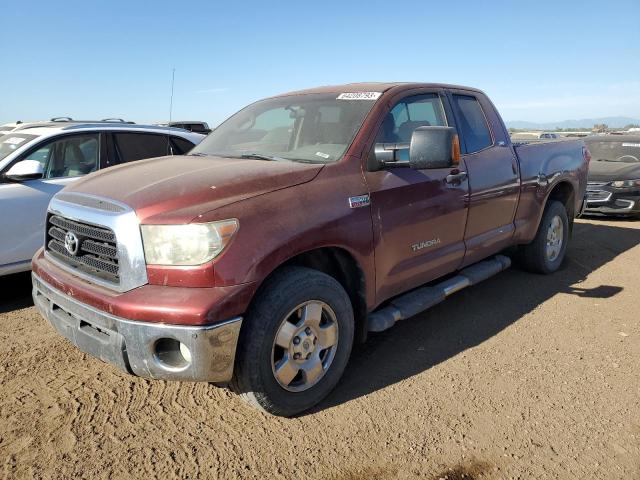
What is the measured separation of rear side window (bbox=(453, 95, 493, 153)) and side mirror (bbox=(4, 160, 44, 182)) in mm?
3792

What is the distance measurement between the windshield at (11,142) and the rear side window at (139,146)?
82 cm

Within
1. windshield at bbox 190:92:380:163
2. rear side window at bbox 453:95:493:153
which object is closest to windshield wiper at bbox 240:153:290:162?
windshield at bbox 190:92:380:163

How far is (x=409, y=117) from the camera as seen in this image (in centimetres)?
359

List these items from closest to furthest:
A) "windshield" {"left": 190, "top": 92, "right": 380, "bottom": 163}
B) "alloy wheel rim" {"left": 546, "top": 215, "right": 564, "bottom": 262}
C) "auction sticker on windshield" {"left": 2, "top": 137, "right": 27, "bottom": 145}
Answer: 1. "windshield" {"left": 190, "top": 92, "right": 380, "bottom": 163}
2. "auction sticker on windshield" {"left": 2, "top": 137, "right": 27, "bottom": 145}
3. "alloy wheel rim" {"left": 546, "top": 215, "right": 564, "bottom": 262}

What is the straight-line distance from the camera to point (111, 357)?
7.95ft

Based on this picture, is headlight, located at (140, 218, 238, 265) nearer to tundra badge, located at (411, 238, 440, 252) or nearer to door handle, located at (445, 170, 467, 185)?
tundra badge, located at (411, 238, 440, 252)

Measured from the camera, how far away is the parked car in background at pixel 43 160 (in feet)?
14.4

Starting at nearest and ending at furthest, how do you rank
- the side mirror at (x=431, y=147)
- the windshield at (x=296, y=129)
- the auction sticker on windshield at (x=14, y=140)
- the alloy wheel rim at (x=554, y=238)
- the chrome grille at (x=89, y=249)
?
the chrome grille at (x=89, y=249), the side mirror at (x=431, y=147), the windshield at (x=296, y=129), the auction sticker on windshield at (x=14, y=140), the alloy wheel rim at (x=554, y=238)

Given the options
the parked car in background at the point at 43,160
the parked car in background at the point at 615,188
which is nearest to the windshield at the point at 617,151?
the parked car in background at the point at 615,188

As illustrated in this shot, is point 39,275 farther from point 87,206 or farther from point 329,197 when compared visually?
point 329,197

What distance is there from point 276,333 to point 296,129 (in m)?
1.60

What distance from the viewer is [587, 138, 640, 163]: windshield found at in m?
9.72

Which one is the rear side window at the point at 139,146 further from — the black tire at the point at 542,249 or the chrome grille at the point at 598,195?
the chrome grille at the point at 598,195

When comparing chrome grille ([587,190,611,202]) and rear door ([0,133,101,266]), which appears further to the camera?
chrome grille ([587,190,611,202])
